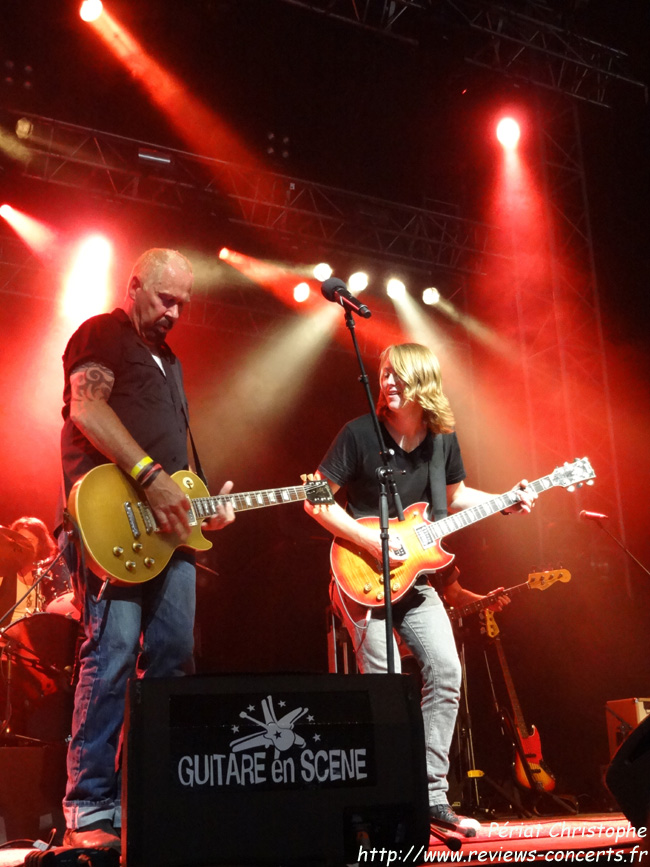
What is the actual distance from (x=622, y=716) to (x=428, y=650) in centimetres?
342

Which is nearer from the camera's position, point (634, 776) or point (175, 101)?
point (634, 776)

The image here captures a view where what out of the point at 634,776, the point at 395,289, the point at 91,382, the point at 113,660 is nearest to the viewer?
the point at 634,776

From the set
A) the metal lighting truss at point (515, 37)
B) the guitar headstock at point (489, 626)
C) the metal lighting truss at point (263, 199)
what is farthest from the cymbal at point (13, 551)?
the metal lighting truss at point (515, 37)

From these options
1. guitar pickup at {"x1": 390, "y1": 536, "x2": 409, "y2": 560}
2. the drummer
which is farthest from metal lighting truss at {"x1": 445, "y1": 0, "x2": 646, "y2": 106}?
the drummer

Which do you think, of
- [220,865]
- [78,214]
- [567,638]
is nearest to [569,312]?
[567,638]

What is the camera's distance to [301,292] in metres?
10.3

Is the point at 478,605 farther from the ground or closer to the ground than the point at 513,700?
farther from the ground

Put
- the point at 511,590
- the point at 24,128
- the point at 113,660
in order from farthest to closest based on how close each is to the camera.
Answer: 1. the point at 24,128
2. the point at 511,590
3. the point at 113,660

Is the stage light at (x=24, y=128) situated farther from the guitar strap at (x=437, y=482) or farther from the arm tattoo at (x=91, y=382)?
the guitar strap at (x=437, y=482)

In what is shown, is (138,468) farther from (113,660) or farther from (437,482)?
(437,482)

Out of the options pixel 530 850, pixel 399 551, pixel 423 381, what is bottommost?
pixel 530 850

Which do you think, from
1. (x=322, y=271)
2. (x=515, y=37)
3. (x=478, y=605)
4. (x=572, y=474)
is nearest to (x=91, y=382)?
(x=572, y=474)

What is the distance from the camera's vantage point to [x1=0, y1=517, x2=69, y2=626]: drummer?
229 inches

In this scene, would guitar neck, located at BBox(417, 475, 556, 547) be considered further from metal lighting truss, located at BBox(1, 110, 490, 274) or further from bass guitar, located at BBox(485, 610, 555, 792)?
metal lighting truss, located at BBox(1, 110, 490, 274)
